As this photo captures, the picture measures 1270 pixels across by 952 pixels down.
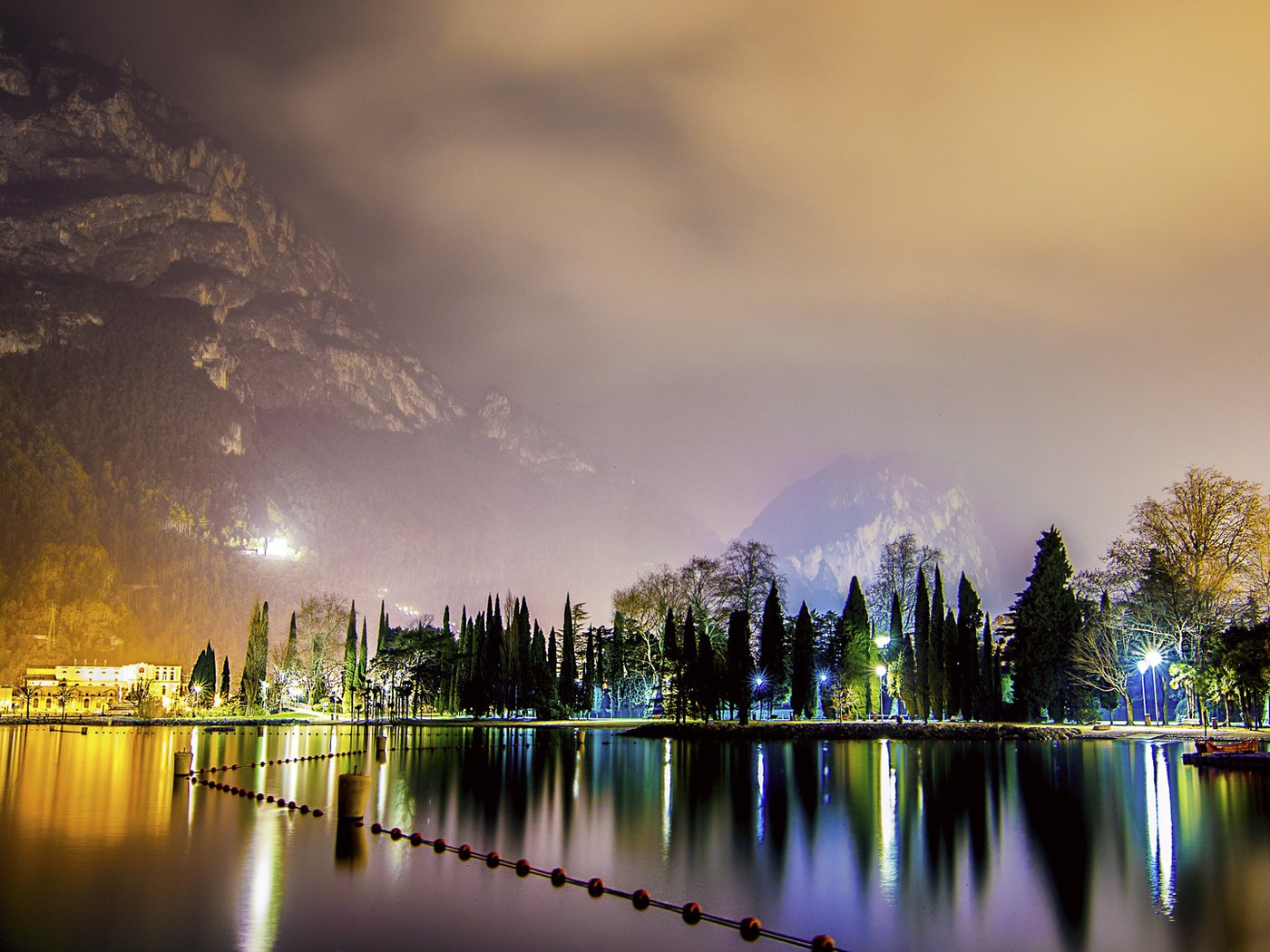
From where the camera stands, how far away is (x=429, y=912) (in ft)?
53.8

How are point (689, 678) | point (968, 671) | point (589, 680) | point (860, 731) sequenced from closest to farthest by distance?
point (860, 731) < point (689, 678) < point (968, 671) < point (589, 680)

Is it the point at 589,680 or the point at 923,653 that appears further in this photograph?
the point at 589,680

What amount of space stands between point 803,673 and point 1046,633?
18786 mm

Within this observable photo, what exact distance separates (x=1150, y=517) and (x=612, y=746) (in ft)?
119

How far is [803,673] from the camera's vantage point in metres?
82.2

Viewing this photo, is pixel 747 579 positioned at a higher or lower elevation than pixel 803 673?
higher

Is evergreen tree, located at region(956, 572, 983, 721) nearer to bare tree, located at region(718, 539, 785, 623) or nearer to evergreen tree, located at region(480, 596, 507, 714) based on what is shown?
bare tree, located at region(718, 539, 785, 623)

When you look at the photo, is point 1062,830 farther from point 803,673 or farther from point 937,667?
point 803,673

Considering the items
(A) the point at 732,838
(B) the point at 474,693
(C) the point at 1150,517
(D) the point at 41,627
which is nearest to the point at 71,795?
(A) the point at 732,838

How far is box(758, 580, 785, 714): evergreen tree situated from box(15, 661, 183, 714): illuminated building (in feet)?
292

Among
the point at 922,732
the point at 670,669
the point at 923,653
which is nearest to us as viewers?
the point at 922,732

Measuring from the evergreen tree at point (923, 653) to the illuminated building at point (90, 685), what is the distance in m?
98.9

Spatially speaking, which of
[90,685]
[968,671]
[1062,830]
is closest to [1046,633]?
[968,671]

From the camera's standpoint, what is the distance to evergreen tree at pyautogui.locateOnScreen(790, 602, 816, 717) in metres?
82.2
